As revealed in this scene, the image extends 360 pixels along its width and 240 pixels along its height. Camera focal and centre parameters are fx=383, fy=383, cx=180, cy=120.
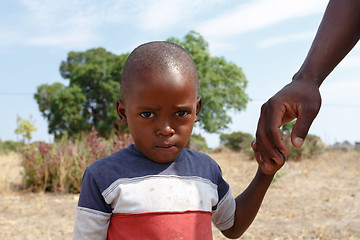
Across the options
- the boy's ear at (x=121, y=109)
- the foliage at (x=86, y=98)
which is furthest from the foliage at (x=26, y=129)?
the foliage at (x=86, y=98)

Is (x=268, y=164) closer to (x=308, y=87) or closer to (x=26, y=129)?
(x=308, y=87)

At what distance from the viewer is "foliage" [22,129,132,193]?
6629 millimetres

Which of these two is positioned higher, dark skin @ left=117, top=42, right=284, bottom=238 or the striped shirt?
dark skin @ left=117, top=42, right=284, bottom=238

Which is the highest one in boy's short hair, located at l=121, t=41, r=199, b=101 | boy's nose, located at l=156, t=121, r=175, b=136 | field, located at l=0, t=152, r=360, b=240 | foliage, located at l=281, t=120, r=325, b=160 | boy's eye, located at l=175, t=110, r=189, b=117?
boy's short hair, located at l=121, t=41, r=199, b=101

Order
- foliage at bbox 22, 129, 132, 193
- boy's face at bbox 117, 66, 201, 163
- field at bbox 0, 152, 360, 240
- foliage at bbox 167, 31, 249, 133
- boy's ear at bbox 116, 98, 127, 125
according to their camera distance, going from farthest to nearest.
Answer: foliage at bbox 167, 31, 249, 133 → foliage at bbox 22, 129, 132, 193 → field at bbox 0, 152, 360, 240 → boy's ear at bbox 116, 98, 127, 125 → boy's face at bbox 117, 66, 201, 163

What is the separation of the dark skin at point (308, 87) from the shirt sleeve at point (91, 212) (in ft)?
2.21

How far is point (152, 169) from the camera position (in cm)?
159

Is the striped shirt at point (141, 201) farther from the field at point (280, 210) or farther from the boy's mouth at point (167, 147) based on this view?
the field at point (280, 210)

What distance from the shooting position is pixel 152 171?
62.2 inches

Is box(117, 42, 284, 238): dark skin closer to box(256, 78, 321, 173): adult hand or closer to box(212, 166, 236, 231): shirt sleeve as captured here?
box(256, 78, 321, 173): adult hand

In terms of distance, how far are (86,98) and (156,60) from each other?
23393 millimetres

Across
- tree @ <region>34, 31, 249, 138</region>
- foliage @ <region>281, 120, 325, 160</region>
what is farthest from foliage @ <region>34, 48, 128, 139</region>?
foliage @ <region>281, 120, 325, 160</region>

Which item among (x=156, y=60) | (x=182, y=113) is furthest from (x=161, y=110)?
(x=156, y=60)

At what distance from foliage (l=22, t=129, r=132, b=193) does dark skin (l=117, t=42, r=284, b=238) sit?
517cm
